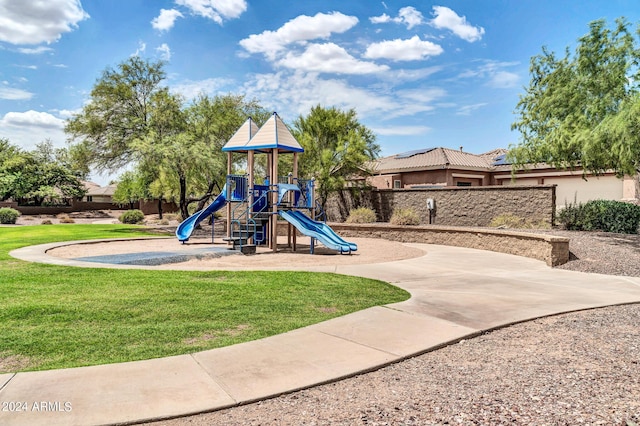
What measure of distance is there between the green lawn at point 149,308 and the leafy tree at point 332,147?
1874cm

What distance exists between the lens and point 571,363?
5094 mm

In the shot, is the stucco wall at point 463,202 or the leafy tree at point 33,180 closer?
the stucco wall at point 463,202

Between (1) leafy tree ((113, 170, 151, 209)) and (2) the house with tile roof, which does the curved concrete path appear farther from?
(1) leafy tree ((113, 170, 151, 209))

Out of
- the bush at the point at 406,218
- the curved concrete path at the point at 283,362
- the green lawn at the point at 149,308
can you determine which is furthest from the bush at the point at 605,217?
the green lawn at the point at 149,308

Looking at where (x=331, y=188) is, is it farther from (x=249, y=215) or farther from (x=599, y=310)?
(x=599, y=310)

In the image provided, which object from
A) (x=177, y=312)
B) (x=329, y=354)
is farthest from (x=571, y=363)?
(x=177, y=312)

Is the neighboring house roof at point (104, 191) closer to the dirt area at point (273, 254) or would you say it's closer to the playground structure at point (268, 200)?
the dirt area at point (273, 254)

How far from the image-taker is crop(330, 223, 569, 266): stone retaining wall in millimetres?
13538

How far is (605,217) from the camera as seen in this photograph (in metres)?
17.9

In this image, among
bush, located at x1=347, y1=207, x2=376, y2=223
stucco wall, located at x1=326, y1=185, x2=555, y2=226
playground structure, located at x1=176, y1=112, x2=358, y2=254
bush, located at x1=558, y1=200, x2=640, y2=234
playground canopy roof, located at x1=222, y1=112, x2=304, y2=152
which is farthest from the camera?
bush, located at x1=347, y1=207, x2=376, y2=223

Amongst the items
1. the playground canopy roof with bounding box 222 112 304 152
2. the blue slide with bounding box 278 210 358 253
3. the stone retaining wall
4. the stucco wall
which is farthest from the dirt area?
the stucco wall

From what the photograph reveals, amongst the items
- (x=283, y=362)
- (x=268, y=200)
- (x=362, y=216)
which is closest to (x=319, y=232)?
(x=268, y=200)

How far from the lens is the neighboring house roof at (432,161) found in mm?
32106

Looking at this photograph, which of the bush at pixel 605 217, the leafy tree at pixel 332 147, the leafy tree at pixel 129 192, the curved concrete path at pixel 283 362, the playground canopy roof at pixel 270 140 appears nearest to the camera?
the curved concrete path at pixel 283 362
